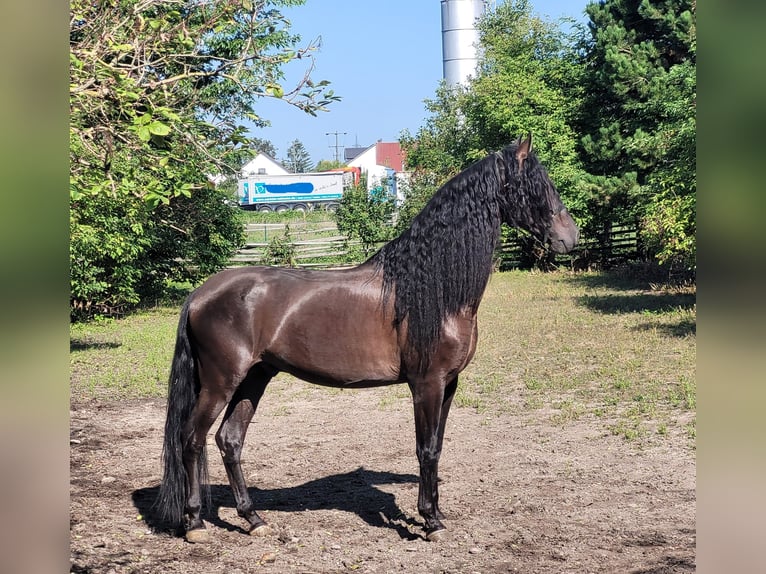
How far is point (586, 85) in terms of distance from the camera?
2386 centimetres

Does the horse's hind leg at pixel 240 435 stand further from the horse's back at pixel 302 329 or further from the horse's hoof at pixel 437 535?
the horse's hoof at pixel 437 535

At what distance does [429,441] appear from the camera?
4488 mm

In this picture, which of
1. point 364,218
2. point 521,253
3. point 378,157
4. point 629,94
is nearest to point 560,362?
point 629,94

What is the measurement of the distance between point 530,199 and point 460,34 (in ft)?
151

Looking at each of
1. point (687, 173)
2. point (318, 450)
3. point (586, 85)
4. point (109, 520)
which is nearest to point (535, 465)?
point (318, 450)

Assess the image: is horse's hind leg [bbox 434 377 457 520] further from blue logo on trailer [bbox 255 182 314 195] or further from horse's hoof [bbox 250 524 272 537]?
blue logo on trailer [bbox 255 182 314 195]

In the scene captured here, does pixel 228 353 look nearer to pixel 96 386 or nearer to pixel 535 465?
pixel 535 465

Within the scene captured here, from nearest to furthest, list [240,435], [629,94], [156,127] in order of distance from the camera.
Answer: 1. [156,127]
2. [240,435]
3. [629,94]

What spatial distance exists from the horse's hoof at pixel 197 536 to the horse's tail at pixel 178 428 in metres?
0.12

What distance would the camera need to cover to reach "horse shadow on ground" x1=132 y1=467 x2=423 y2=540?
4844 mm

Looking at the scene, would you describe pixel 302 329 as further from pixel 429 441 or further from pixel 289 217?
pixel 289 217

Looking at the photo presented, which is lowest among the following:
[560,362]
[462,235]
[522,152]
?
[560,362]

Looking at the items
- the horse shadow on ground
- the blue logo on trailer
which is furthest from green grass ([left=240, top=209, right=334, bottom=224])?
the horse shadow on ground

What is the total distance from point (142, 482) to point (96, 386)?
4.05m
